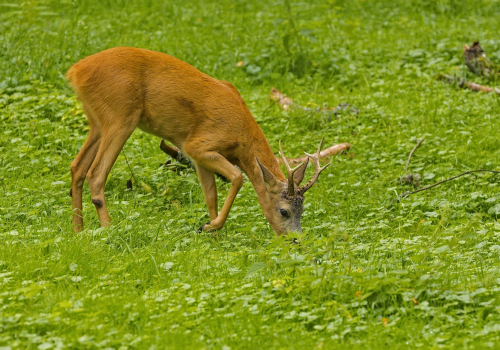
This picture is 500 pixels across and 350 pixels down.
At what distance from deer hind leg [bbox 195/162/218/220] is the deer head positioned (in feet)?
1.85

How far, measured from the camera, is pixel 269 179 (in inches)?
271

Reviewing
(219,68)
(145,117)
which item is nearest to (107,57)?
(145,117)

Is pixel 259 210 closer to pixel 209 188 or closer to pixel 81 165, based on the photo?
pixel 209 188

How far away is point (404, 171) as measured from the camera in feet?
26.2

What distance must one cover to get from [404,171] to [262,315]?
4116 millimetres

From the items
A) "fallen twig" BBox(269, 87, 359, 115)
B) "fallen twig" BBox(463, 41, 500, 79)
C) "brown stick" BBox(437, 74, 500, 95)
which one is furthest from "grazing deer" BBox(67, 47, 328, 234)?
"fallen twig" BBox(463, 41, 500, 79)

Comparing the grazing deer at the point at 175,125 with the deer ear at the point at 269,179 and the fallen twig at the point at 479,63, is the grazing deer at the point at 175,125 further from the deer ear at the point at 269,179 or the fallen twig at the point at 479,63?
Answer: the fallen twig at the point at 479,63

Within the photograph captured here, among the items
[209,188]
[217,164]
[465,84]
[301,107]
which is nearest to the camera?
[217,164]

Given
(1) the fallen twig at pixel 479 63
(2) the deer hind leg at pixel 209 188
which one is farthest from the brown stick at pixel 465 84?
(2) the deer hind leg at pixel 209 188

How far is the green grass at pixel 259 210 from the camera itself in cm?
424

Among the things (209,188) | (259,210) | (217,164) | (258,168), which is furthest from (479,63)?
(217,164)

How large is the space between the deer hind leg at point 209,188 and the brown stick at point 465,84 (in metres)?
4.70

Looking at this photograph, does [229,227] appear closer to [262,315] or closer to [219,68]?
[262,315]

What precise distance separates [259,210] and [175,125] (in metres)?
1.26
